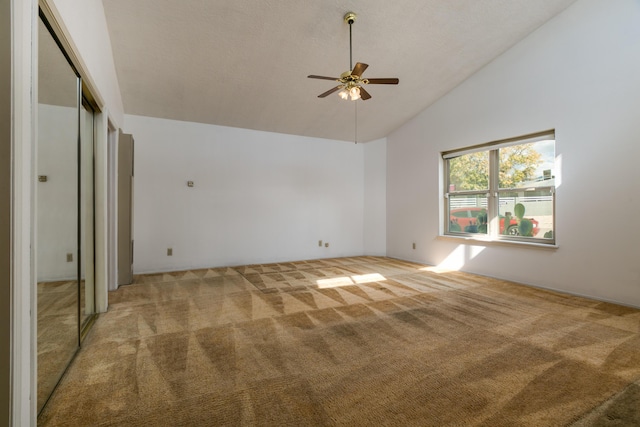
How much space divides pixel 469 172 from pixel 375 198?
7.19 feet

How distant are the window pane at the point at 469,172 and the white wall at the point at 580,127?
0.28 metres

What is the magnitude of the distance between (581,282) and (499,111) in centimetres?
254

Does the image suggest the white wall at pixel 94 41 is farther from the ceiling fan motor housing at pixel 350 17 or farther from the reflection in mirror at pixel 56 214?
the ceiling fan motor housing at pixel 350 17

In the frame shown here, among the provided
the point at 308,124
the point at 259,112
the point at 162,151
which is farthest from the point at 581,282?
the point at 162,151

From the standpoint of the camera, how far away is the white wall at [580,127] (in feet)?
10.7

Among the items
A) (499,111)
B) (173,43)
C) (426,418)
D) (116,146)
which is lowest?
(426,418)

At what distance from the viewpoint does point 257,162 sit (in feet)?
19.4

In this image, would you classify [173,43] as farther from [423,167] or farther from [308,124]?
[423,167]

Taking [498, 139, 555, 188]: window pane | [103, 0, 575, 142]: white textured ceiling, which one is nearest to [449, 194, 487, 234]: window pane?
[498, 139, 555, 188]: window pane

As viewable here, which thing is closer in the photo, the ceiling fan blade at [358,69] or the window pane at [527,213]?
the ceiling fan blade at [358,69]

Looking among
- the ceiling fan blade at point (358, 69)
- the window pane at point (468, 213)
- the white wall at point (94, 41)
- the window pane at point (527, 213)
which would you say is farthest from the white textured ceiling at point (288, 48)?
the window pane at point (527, 213)

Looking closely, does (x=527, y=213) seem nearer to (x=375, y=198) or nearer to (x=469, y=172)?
(x=469, y=172)

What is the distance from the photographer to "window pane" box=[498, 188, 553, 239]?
404cm

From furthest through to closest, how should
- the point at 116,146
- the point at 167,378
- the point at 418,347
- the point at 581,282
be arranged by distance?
the point at 116,146 → the point at 581,282 → the point at 418,347 → the point at 167,378
